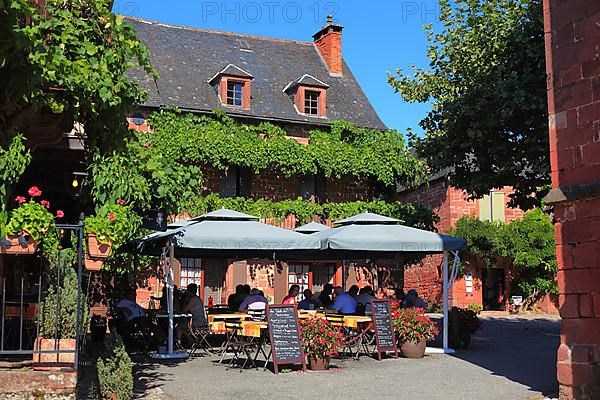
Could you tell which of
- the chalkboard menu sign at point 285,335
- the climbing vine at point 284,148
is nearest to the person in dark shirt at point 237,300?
the chalkboard menu sign at point 285,335

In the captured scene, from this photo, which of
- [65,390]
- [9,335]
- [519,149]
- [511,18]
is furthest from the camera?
[511,18]

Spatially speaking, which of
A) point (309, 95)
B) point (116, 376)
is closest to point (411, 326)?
point (116, 376)

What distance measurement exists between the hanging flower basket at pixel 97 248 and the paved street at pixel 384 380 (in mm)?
1894

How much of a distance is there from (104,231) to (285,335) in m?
3.75

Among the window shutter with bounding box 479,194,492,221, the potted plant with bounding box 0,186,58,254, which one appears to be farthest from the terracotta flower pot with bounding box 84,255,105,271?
the window shutter with bounding box 479,194,492,221

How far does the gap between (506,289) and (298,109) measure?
1195 centimetres

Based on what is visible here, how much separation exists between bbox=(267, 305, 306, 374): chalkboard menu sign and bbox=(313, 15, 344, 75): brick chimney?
1719cm

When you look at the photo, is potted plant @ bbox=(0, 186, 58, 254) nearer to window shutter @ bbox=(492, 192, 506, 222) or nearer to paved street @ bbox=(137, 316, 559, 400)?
paved street @ bbox=(137, 316, 559, 400)

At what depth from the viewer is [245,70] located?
24.7 meters

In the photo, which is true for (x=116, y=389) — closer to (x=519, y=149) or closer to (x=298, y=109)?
(x=519, y=149)

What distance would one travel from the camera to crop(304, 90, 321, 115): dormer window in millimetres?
23688

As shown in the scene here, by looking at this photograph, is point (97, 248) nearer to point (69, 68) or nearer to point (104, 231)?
point (104, 231)

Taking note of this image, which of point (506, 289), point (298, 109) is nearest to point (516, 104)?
point (298, 109)

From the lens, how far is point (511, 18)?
59.9 feet
